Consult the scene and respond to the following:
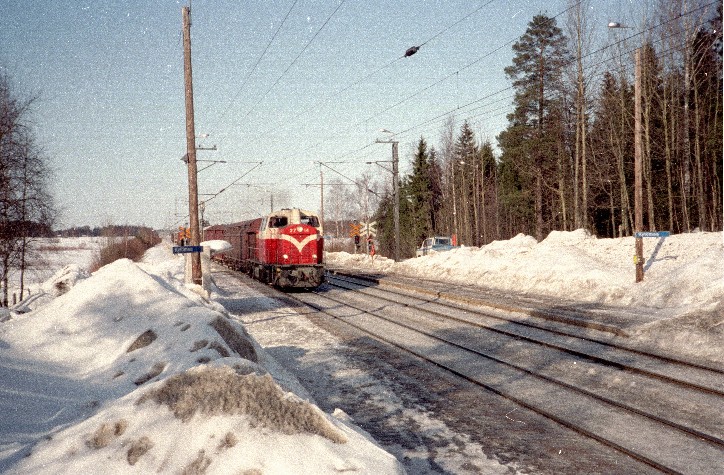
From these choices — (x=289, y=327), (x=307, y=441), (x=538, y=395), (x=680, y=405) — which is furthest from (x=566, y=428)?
(x=289, y=327)

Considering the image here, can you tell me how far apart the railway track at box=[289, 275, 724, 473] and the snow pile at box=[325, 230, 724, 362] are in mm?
1272

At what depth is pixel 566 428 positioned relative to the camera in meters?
6.43

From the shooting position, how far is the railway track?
5.98m

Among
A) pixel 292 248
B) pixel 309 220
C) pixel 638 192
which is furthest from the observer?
pixel 309 220

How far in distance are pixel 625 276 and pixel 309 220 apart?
41.3ft

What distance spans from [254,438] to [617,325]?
10812 millimetres

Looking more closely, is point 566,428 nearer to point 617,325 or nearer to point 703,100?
point 617,325

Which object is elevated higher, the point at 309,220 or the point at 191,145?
the point at 191,145

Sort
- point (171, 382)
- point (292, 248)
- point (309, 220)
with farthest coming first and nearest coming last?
point (309, 220), point (292, 248), point (171, 382)

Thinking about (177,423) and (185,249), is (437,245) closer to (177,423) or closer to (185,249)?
(185,249)

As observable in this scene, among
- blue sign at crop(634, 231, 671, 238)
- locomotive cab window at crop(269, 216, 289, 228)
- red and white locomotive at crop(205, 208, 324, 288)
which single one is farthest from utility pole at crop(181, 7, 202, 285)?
blue sign at crop(634, 231, 671, 238)

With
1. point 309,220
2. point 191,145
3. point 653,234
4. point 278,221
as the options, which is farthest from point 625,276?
point 191,145

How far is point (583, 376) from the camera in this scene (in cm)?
867

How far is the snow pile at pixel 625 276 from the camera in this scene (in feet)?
35.8
